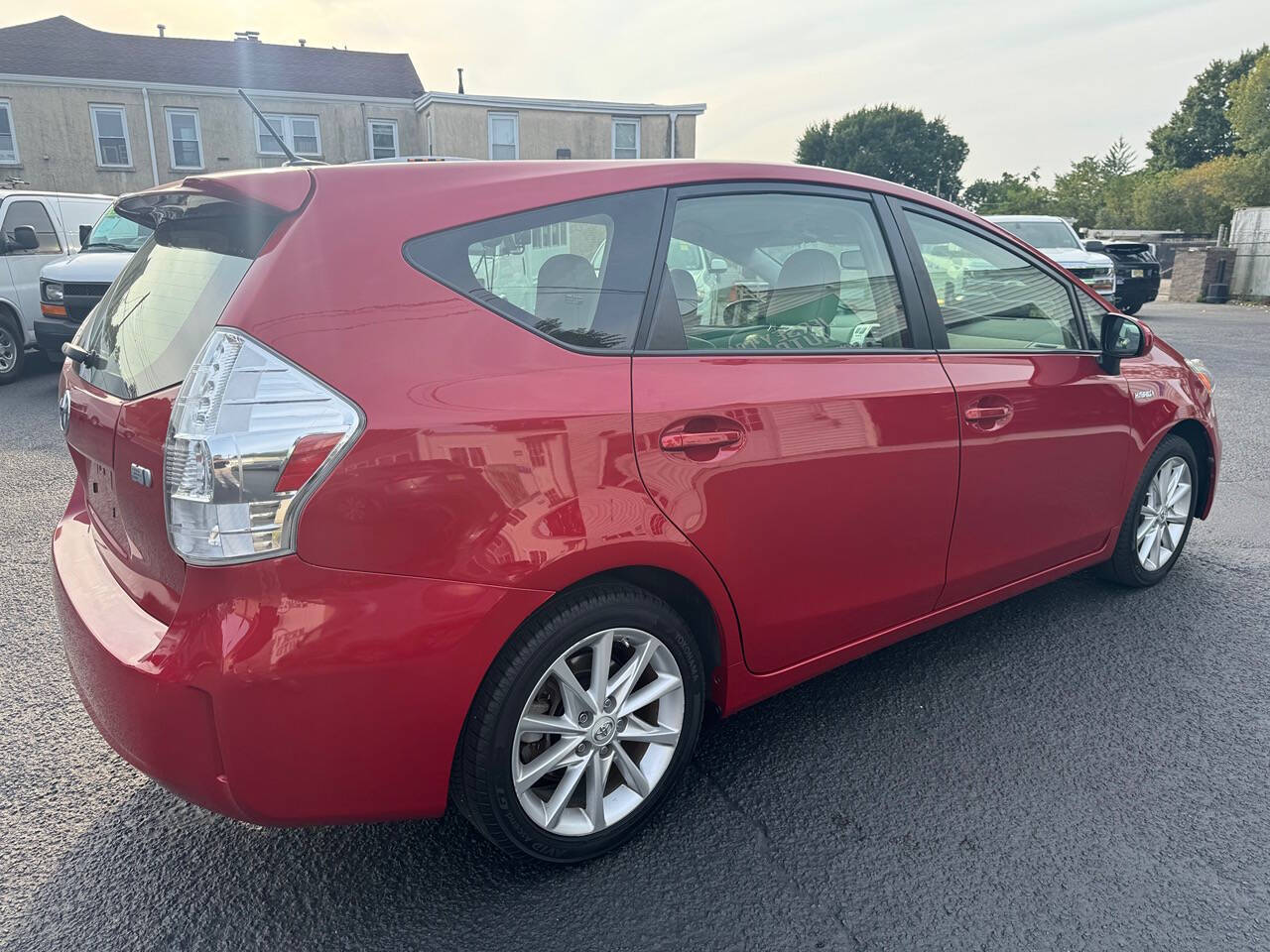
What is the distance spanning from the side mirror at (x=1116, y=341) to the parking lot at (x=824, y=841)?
1131 mm

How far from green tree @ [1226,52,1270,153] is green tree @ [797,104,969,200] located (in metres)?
36.8

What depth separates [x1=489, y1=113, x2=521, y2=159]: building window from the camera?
3077 cm

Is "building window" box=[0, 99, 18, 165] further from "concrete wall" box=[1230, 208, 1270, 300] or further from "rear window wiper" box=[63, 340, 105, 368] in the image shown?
"concrete wall" box=[1230, 208, 1270, 300]

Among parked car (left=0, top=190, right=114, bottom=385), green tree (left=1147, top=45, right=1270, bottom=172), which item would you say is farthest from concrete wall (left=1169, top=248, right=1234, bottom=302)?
green tree (left=1147, top=45, right=1270, bottom=172)

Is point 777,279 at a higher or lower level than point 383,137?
lower

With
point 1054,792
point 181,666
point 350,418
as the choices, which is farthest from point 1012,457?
point 181,666

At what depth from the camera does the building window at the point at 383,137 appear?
31.1 meters

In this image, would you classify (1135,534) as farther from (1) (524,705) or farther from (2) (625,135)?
(2) (625,135)

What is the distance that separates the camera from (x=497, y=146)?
102 ft

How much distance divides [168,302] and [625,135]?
1272 inches

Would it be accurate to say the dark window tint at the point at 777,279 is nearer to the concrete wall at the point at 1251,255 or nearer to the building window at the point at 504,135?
the concrete wall at the point at 1251,255

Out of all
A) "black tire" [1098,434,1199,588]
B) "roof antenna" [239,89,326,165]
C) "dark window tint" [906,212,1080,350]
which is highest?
"roof antenna" [239,89,326,165]

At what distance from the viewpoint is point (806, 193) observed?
2781 mm

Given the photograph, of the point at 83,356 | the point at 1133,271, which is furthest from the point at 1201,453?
the point at 1133,271
